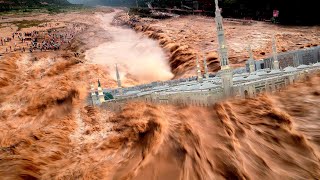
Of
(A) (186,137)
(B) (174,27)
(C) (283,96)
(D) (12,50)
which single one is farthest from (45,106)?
(B) (174,27)

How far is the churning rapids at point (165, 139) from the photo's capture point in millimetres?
15336

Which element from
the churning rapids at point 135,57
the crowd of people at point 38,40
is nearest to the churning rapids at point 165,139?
the churning rapids at point 135,57

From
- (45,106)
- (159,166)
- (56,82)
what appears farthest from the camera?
(56,82)

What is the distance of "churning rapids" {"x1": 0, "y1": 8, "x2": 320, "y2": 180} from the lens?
1534cm

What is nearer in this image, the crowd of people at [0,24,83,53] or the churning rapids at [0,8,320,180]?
the churning rapids at [0,8,320,180]

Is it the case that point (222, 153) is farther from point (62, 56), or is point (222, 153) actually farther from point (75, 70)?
point (62, 56)

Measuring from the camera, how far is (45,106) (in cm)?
2619

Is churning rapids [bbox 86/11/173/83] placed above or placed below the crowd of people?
below

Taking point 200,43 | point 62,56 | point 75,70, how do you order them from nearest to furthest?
point 75,70 < point 62,56 < point 200,43

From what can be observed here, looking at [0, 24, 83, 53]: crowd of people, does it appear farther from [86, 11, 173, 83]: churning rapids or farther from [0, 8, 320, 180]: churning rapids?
[0, 8, 320, 180]: churning rapids

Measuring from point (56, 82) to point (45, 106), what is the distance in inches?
273

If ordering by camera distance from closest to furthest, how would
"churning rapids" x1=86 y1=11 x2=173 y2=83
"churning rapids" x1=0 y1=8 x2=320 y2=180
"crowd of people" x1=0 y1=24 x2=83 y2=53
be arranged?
"churning rapids" x1=0 y1=8 x2=320 y2=180 < "churning rapids" x1=86 y1=11 x2=173 y2=83 < "crowd of people" x1=0 y1=24 x2=83 y2=53

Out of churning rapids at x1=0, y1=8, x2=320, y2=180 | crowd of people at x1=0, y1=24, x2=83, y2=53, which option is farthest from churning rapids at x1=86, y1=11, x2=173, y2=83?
churning rapids at x1=0, y1=8, x2=320, y2=180

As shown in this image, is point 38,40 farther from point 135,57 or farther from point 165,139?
point 165,139
